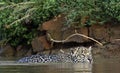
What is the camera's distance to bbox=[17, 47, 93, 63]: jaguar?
30562mm

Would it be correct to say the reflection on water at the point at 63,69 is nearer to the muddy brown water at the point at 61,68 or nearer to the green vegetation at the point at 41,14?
the muddy brown water at the point at 61,68

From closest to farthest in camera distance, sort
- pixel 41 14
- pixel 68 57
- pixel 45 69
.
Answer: pixel 45 69
pixel 68 57
pixel 41 14

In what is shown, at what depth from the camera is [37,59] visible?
32.0 meters

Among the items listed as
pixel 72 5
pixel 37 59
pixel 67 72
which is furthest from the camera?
pixel 72 5

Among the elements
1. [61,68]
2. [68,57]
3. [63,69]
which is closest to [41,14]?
[68,57]

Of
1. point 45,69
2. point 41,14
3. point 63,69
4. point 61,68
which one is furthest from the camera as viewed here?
point 41,14

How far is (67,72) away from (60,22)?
52.1ft

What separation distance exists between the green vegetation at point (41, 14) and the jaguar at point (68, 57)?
2.24 metres

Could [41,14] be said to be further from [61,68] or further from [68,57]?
[61,68]

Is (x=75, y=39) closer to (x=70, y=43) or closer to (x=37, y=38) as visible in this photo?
(x=70, y=43)

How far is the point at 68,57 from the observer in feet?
103

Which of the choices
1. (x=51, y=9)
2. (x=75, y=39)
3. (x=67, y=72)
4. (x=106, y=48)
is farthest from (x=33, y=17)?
(x=67, y=72)

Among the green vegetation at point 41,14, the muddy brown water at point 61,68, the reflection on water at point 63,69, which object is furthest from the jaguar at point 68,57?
the reflection on water at point 63,69

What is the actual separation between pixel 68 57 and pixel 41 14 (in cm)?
591
